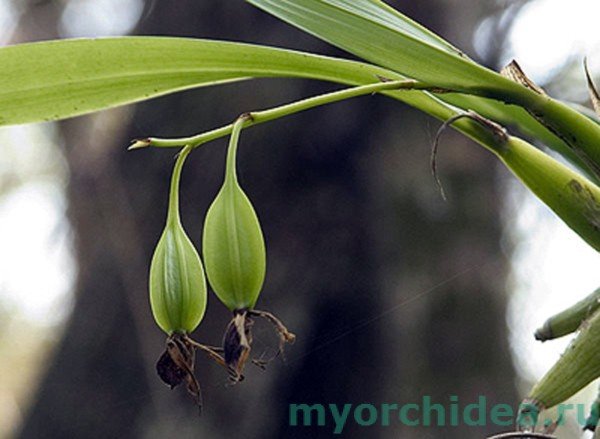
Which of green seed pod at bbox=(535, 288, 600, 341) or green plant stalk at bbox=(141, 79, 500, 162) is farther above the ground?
green plant stalk at bbox=(141, 79, 500, 162)

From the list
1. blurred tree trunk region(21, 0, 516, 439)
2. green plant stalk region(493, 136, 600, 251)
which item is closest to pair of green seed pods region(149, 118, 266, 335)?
green plant stalk region(493, 136, 600, 251)

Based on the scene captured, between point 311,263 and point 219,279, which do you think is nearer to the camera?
point 219,279

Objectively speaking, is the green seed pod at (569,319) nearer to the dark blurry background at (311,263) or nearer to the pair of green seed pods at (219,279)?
the pair of green seed pods at (219,279)

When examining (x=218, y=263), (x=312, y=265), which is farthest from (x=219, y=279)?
(x=312, y=265)

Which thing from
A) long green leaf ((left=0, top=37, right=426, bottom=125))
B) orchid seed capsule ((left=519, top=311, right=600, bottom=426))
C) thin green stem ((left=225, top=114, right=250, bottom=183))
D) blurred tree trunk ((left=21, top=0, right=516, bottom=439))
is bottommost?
orchid seed capsule ((left=519, top=311, right=600, bottom=426))

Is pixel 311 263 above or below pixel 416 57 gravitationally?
above

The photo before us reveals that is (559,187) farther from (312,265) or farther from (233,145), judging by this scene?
(312,265)

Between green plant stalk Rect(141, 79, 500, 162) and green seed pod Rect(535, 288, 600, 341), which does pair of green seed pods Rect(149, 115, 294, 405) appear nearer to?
green plant stalk Rect(141, 79, 500, 162)
